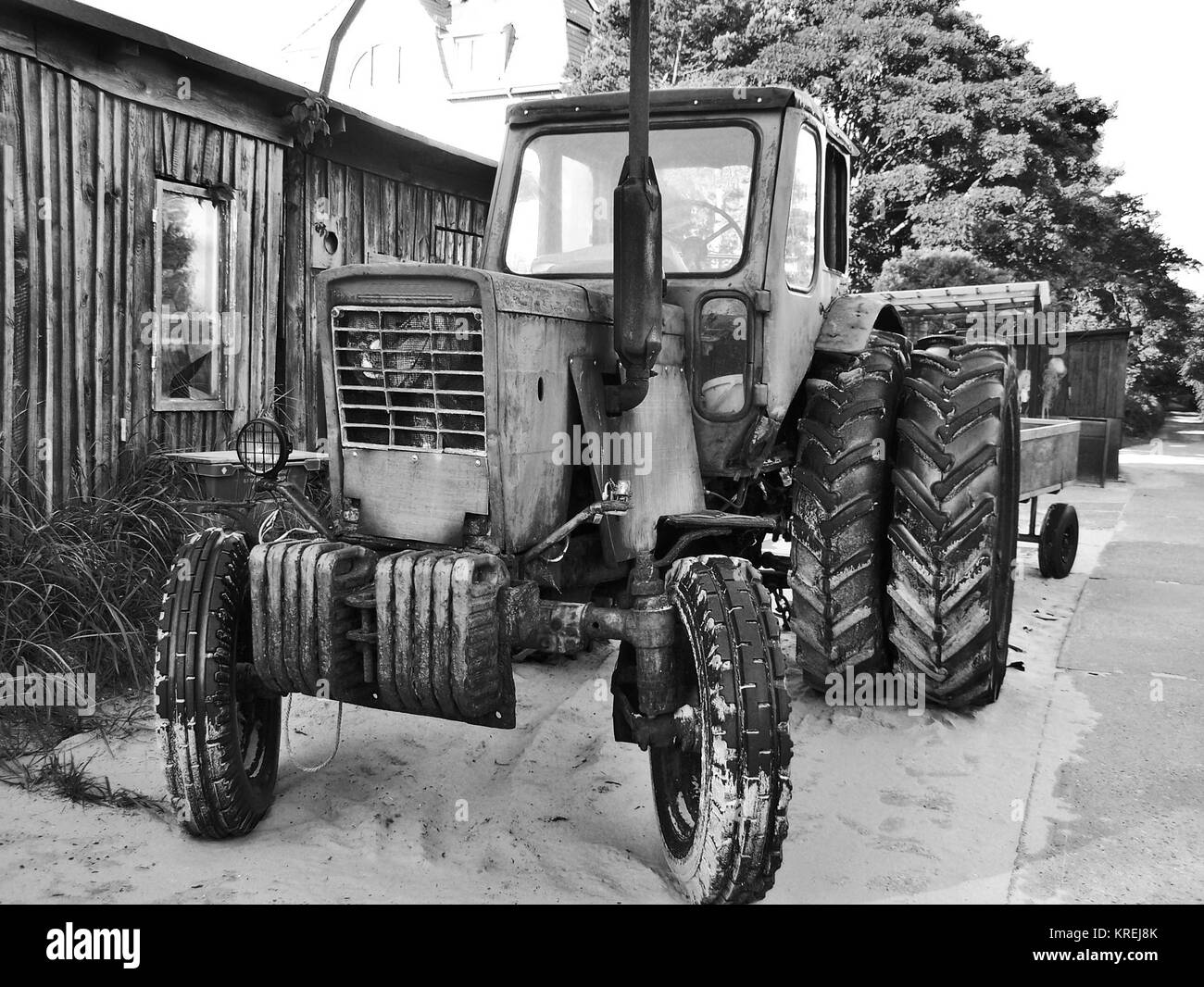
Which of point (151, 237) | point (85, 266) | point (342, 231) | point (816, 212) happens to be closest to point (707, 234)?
point (816, 212)

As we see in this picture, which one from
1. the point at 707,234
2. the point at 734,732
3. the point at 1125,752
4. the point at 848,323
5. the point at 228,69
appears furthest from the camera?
the point at 228,69

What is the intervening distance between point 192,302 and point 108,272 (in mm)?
817

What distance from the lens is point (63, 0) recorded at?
18.0 feet

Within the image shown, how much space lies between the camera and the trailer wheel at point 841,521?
427 cm

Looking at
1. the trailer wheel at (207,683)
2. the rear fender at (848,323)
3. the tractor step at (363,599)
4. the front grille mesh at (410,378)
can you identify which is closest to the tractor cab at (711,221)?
the rear fender at (848,323)

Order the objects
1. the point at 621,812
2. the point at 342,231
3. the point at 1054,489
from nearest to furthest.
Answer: the point at 621,812 < the point at 1054,489 < the point at 342,231

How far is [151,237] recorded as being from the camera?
21.2 feet

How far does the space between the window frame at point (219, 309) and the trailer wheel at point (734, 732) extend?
4.69 meters

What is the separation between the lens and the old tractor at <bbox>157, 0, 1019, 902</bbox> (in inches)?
117

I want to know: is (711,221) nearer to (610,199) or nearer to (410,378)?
(610,199)

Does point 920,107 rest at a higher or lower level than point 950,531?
higher

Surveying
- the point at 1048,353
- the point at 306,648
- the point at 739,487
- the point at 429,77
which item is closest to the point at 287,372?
the point at 739,487

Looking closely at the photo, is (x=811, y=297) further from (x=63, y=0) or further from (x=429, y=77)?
(x=429, y=77)

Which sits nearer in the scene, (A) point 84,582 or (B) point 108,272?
(A) point 84,582
